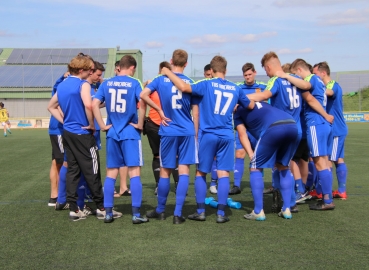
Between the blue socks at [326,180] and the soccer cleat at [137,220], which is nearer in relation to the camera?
the soccer cleat at [137,220]

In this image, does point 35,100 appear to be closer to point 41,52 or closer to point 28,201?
point 41,52

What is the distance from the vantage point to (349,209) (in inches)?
259

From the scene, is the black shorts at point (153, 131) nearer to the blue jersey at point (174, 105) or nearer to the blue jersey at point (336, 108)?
the blue jersey at point (174, 105)

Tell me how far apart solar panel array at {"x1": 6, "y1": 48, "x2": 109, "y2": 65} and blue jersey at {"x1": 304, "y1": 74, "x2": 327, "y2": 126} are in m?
43.9

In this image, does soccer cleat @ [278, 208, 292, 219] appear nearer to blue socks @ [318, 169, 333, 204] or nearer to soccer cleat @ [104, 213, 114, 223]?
blue socks @ [318, 169, 333, 204]

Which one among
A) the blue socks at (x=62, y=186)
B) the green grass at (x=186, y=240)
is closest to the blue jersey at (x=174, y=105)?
the green grass at (x=186, y=240)

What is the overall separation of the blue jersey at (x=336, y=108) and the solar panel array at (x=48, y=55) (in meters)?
43.3

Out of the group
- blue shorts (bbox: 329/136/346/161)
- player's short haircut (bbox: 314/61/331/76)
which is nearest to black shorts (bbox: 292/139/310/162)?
blue shorts (bbox: 329/136/346/161)

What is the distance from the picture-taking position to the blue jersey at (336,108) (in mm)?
7473

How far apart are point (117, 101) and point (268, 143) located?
1.88 meters

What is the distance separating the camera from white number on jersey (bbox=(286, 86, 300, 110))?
639cm

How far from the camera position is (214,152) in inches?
238

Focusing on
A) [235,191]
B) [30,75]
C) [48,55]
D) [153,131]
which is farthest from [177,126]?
[48,55]

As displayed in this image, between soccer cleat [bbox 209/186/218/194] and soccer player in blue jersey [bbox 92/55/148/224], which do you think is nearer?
soccer player in blue jersey [bbox 92/55/148/224]
